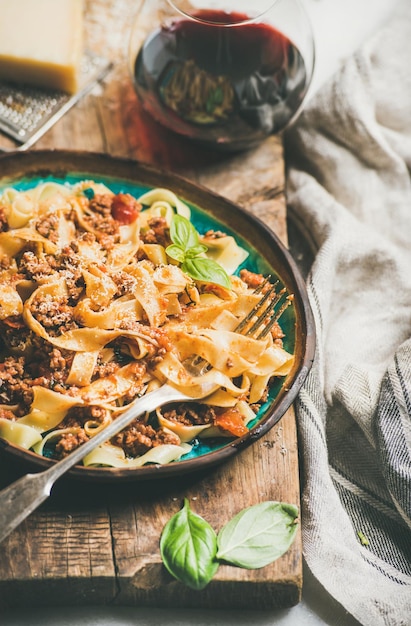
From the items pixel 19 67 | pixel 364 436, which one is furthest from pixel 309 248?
pixel 19 67

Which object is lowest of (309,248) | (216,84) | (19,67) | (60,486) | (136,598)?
(136,598)

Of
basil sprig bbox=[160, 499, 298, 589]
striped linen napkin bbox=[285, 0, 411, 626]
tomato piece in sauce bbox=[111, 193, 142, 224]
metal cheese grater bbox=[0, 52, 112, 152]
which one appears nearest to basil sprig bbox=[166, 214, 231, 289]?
tomato piece in sauce bbox=[111, 193, 142, 224]

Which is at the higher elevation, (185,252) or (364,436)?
(185,252)

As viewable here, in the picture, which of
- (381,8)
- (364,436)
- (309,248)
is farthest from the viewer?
(381,8)

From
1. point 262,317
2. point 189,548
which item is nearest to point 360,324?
point 262,317

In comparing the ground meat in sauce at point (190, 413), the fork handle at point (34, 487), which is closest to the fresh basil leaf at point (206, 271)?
the ground meat in sauce at point (190, 413)

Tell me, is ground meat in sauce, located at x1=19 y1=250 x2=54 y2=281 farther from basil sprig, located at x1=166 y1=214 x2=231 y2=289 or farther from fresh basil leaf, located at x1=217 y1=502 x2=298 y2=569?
fresh basil leaf, located at x1=217 y1=502 x2=298 y2=569

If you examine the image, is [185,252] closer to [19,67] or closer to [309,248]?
[309,248]

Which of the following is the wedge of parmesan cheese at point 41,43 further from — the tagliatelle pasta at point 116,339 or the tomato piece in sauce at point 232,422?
the tomato piece in sauce at point 232,422
